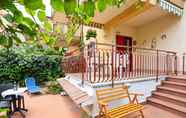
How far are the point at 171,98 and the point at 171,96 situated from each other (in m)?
0.15

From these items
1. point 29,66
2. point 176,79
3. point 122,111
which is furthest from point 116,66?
point 29,66

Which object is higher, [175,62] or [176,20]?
[176,20]

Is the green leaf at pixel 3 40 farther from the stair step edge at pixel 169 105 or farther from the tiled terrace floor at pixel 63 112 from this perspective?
the stair step edge at pixel 169 105

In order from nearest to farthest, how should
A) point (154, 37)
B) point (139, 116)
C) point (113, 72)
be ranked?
1. point (139, 116)
2. point (113, 72)
3. point (154, 37)

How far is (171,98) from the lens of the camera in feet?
21.4

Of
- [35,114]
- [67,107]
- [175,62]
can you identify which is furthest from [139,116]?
[175,62]

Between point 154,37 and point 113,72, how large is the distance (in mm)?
5646

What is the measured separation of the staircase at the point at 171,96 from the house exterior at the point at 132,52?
244 mm

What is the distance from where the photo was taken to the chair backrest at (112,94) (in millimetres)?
5132

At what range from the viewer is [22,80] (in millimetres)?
10984

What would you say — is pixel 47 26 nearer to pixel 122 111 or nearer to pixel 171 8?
pixel 122 111

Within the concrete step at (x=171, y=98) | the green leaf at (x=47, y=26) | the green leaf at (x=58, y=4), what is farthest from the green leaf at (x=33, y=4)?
the concrete step at (x=171, y=98)

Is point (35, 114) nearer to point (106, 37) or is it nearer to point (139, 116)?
point (139, 116)

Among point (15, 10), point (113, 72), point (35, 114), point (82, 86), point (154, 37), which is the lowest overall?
point (35, 114)
